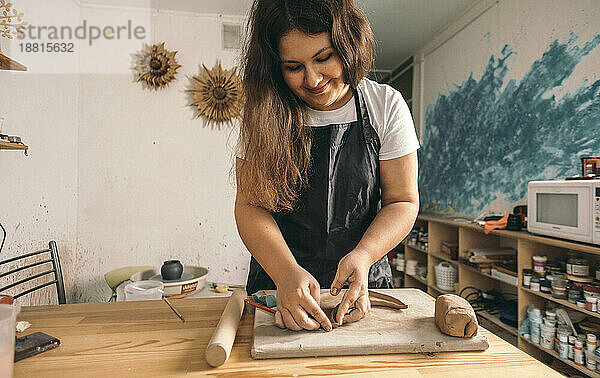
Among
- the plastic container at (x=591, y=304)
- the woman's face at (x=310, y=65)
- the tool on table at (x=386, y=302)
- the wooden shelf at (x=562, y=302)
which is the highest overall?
the woman's face at (x=310, y=65)

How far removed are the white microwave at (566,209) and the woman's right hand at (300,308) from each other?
1.69 m

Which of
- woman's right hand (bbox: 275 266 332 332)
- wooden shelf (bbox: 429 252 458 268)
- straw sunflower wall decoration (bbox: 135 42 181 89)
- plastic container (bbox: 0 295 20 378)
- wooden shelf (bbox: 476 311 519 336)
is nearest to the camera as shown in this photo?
plastic container (bbox: 0 295 20 378)

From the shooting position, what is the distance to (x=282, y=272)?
0.85 meters

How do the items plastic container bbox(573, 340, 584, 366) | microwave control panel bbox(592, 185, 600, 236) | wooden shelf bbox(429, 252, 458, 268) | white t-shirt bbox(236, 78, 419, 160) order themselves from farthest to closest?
wooden shelf bbox(429, 252, 458, 268), plastic container bbox(573, 340, 584, 366), microwave control panel bbox(592, 185, 600, 236), white t-shirt bbox(236, 78, 419, 160)

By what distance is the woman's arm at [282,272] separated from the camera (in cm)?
76

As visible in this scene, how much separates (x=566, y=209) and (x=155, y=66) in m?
3.17

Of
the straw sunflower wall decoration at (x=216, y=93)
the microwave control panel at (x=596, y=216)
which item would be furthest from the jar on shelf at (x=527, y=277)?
the straw sunflower wall decoration at (x=216, y=93)

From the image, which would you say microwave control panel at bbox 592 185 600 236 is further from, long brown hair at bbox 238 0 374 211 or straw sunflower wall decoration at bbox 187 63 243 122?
straw sunflower wall decoration at bbox 187 63 243 122

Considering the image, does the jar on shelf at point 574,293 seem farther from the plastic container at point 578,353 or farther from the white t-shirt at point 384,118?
the white t-shirt at point 384,118

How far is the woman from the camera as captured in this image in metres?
0.88

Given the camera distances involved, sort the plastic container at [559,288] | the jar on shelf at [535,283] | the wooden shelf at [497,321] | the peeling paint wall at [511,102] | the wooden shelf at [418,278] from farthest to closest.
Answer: the wooden shelf at [418,278] < the wooden shelf at [497,321] < the peeling paint wall at [511,102] < the jar on shelf at [535,283] < the plastic container at [559,288]

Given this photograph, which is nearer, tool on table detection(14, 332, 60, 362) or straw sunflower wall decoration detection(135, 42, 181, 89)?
tool on table detection(14, 332, 60, 362)

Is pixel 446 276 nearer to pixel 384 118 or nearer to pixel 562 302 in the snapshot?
pixel 562 302

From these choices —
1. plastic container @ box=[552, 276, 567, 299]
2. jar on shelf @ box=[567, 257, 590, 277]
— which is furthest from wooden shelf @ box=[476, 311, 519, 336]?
jar on shelf @ box=[567, 257, 590, 277]
